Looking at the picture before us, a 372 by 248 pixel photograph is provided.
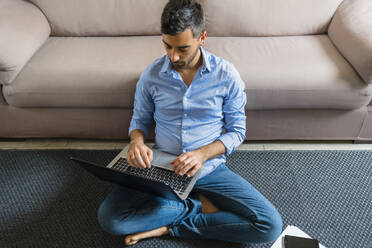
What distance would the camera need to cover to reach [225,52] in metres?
1.70

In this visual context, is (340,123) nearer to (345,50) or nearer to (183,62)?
(345,50)

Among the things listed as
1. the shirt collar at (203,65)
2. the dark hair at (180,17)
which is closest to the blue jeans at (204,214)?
Result: the shirt collar at (203,65)

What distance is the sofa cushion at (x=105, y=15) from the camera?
1.92 m

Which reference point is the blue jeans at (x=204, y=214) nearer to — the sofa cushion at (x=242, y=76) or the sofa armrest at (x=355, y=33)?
the sofa cushion at (x=242, y=76)

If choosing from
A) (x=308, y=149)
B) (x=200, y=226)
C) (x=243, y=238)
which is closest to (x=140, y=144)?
(x=200, y=226)

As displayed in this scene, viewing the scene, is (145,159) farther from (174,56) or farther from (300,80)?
(300,80)

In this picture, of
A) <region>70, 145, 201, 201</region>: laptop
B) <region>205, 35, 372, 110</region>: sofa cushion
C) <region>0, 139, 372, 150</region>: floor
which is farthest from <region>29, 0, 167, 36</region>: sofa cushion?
<region>70, 145, 201, 201</region>: laptop

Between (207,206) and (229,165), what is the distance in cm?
38

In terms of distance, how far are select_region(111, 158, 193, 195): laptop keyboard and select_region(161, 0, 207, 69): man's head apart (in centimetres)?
44

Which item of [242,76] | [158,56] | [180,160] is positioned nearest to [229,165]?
[242,76]

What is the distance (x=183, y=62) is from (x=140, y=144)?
1.22 ft

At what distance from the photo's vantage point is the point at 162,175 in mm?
1261

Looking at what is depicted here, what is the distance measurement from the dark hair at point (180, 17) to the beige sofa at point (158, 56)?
0.51 m

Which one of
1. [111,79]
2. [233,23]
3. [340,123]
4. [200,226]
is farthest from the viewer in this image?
[233,23]
